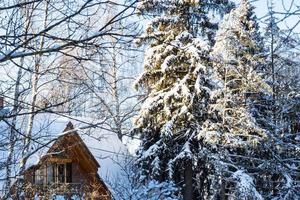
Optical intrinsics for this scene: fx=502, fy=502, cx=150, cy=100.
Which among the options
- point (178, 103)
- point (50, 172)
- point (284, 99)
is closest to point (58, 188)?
point (50, 172)

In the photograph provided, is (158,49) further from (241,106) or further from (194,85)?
(241,106)

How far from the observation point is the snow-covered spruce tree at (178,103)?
1684 centimetres

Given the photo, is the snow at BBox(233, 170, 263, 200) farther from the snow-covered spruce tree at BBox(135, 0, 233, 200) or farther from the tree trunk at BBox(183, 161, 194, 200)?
the tree trunk at BBox(183, 161, 194, 200)

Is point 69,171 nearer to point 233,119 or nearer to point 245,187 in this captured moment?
point 233,119

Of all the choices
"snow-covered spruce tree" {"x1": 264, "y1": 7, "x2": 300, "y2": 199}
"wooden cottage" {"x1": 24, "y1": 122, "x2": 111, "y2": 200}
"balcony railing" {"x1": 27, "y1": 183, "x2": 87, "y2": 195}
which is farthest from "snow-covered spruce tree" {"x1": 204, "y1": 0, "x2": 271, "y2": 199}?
"balcony railing" {"x1": 27, "y1": 183, "x2": 87, "y2": 195}

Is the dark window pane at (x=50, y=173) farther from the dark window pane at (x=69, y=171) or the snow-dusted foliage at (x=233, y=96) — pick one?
the snow-dusted foliage at (x=233, y=96)

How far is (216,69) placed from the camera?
17.5 meters

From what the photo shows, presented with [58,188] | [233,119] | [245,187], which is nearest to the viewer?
[58,188]

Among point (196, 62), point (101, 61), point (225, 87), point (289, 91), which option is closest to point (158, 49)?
point (196, 62)

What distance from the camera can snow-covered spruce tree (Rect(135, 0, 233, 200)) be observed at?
16.8 metres

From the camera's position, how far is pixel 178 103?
17141 mm

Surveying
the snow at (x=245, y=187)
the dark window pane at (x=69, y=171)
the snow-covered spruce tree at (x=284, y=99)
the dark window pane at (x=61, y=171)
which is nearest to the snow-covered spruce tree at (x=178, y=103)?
the snow at (x=245, y=187)

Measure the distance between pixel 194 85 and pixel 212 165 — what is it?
275cm

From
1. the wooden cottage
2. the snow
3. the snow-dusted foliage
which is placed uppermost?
the snow-dusted foliage
